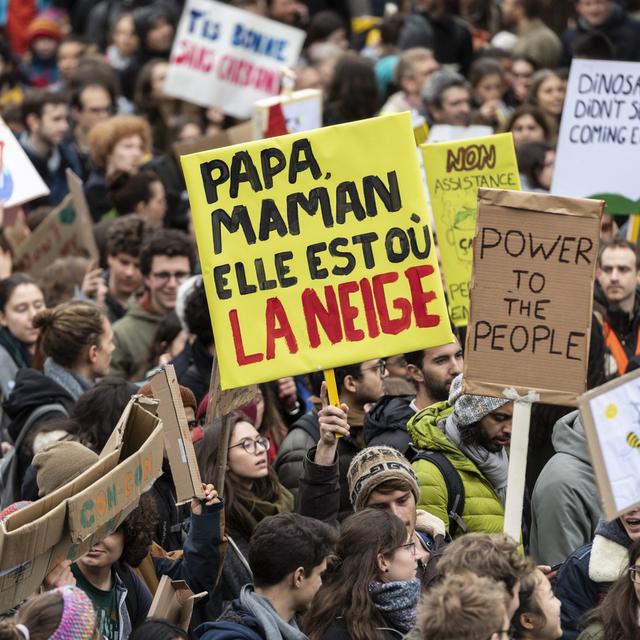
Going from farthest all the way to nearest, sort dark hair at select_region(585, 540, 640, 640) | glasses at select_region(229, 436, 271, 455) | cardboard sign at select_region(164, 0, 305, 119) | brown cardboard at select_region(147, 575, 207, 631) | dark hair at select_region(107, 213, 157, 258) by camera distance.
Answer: cardboard sign at select_region(164, 0, 305, 119) → dark hair at select_region(107, 213, 157, 258) → glasses at select_region(229, 436, 271, 455) → brown cardboard at select_region(147, 575, 207, 631) → dark hair at select_region(585, 540, 640, 640)

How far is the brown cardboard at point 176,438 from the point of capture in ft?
18.1

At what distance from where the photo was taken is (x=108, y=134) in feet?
39.6

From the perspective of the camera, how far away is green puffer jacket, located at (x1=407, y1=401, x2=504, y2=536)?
20.0 ft

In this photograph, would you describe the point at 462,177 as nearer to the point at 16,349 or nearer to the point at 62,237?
the point at 16,349

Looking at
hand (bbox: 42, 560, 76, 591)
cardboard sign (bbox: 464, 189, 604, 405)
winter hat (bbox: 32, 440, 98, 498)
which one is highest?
cardboard sign (bbox: 464, 189, 604, 405)

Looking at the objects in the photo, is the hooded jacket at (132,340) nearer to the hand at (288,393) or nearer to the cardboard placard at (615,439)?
the hand at (288,393)

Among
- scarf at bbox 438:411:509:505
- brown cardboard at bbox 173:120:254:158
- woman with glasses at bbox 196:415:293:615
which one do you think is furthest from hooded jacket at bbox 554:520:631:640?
brown cardboard at bbox 173:120:254:158

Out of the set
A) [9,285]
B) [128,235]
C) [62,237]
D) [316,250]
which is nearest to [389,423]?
[316,250]

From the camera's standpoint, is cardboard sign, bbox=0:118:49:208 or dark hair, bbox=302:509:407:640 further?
cardboard sign, bbox=0:118:49:208

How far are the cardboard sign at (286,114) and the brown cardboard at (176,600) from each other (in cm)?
600

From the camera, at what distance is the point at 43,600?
177 inches

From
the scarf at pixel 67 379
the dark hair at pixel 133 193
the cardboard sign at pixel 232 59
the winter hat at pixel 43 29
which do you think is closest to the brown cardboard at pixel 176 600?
the scarf at pixel 67 379

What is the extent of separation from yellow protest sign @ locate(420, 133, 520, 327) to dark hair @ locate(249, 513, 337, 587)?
9.91 ft

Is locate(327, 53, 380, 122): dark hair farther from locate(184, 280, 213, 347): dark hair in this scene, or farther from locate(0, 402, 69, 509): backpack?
locate(0, 402, 69, 509): backpack
